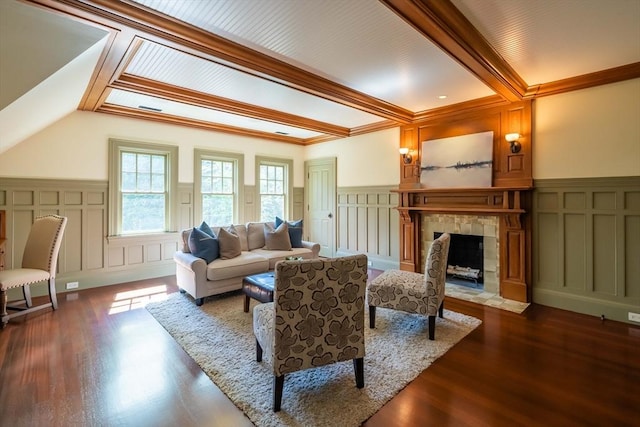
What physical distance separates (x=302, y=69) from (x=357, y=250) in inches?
145

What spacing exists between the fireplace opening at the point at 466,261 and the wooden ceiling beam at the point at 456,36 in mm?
2267

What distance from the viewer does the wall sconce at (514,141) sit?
3829 millimetres

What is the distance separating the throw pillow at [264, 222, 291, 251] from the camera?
482cm

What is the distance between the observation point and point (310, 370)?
2.40 m

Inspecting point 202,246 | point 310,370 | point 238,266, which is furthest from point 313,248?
point 310,370

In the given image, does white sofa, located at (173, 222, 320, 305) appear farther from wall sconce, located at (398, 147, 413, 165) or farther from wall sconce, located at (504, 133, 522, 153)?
wall sconce, located at (504, 133, 522, 153)

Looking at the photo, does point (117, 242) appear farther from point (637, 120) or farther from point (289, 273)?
point (637, 120)

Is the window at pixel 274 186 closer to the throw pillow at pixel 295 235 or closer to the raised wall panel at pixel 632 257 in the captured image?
the throw pillow at pixel 295 235

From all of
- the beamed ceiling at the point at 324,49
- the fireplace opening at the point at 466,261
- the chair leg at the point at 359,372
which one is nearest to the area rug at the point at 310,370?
the chair leg at the point at 359,372

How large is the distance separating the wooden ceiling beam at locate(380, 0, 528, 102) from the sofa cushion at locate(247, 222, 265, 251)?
3.64m

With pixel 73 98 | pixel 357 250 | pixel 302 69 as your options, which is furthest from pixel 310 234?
pixel 73 98

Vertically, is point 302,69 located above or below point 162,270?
above

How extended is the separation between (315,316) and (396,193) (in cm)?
373

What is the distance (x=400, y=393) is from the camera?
211 centimetres
